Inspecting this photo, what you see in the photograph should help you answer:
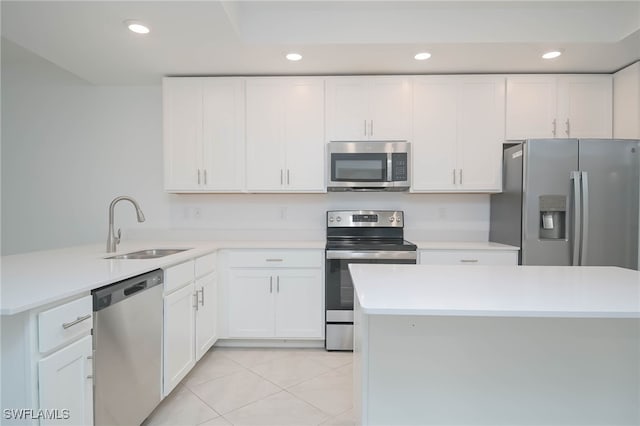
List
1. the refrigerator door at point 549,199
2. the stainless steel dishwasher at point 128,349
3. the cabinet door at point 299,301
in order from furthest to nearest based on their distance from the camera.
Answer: the cabinet door at point 299,301 < the refrigerator door at point 549,199 < the stainless steel dishwasher at point 128,349

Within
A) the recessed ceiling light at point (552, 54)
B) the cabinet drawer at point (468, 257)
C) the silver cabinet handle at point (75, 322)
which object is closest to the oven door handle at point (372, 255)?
the cabinet drawer at point (468, 257)

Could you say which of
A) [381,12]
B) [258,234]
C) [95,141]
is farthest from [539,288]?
[95,141]

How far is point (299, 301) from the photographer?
2744mm

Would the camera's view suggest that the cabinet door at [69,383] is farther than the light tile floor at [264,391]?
No

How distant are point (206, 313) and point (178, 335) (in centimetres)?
44

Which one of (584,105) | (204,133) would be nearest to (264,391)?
(204,133)

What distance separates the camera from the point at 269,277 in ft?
8.98

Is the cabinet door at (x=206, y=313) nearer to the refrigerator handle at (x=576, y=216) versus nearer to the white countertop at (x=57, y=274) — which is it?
the white countertop at (x=57, y=274)

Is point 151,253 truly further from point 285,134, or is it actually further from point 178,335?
point 285,134

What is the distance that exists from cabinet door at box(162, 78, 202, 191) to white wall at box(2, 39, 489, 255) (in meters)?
0.39

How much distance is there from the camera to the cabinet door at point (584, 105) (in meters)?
2.84

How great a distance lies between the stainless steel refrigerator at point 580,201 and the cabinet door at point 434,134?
60 cm

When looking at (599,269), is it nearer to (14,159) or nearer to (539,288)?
(539,288)

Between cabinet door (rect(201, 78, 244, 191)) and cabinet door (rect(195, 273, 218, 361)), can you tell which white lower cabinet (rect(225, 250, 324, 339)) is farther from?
cabinet door (rect(201, 78, 244, 191))
